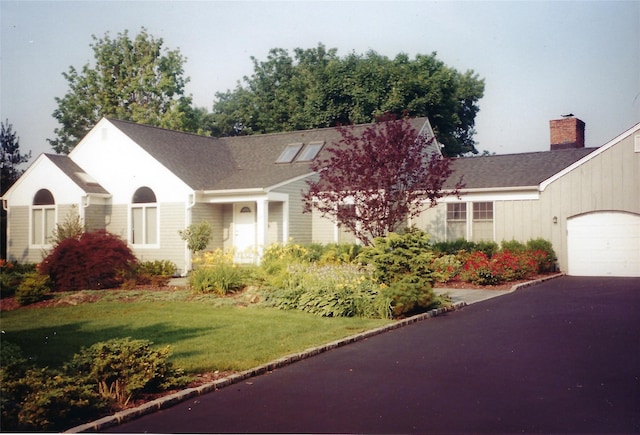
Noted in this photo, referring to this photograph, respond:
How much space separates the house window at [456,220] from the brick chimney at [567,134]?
6.66m

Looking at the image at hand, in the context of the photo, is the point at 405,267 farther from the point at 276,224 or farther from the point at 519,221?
the point at 519,221

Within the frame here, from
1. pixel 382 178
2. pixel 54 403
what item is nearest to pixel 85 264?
pixel 382 178

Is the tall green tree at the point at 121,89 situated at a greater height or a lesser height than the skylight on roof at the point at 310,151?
greater

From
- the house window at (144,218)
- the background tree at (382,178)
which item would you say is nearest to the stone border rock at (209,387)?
the background tree at (382,178)

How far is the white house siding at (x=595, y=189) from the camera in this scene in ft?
67.1

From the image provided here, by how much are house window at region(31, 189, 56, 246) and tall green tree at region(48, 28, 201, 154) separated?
1160cm

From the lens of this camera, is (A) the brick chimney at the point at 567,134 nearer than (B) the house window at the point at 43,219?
No

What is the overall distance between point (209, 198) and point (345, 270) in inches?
388

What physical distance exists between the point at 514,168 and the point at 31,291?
18.1 metres

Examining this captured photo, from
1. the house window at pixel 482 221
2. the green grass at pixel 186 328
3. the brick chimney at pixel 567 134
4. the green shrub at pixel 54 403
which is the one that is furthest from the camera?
the brick chimney at pixel 567 134

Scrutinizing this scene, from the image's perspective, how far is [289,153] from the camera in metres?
26.5

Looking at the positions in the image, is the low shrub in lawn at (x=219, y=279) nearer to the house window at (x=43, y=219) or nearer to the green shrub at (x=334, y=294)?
the green shrub at (x=334, y=294)

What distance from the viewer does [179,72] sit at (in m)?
37.5

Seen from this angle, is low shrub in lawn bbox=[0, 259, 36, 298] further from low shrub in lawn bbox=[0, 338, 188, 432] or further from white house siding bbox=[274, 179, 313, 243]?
low shrub in lawn bbox=[0, 338, 188, 432]
